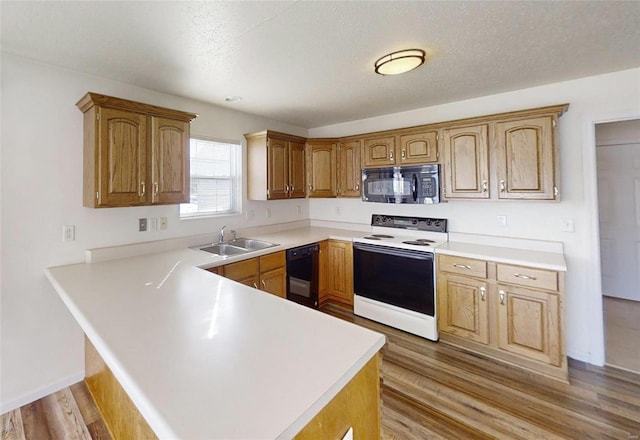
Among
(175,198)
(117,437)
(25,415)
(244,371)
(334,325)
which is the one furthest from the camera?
(175,198)

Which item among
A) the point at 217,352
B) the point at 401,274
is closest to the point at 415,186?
the point at 401,274

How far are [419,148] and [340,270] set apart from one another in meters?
1.65

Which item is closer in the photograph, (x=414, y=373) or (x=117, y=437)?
(x=117, y=437)

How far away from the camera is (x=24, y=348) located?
2062 millimetres

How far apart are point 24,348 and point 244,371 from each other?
88.9 inches

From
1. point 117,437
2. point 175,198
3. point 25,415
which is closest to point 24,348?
point 25,415

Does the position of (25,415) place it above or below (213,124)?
below

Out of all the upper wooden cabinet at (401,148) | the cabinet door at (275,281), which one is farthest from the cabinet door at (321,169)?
the cabinet door at (275,281)

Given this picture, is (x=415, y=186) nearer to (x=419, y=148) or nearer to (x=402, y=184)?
(x=402, y=184)

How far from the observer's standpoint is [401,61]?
203 centimetres

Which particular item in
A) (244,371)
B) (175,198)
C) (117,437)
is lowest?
(117,437)

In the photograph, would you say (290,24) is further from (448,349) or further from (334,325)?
(448,349)

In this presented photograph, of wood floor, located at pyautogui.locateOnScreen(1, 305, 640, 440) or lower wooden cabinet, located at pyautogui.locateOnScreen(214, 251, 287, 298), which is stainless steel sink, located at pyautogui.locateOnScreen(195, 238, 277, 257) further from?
wood floor, located at pyautogui.locateOnScreen(1, 305, 640, 440)

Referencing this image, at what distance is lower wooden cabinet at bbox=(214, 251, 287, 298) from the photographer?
2455 mm
